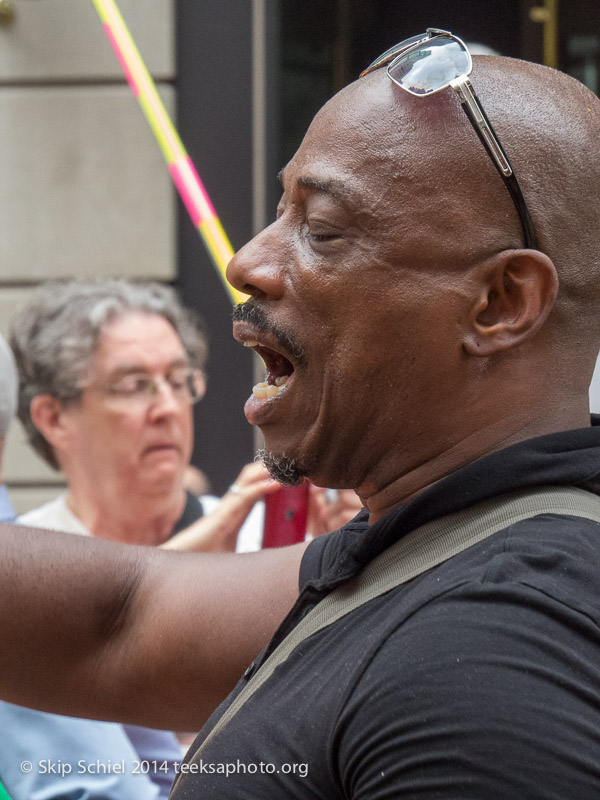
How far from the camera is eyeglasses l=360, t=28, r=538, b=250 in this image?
1.27 metres

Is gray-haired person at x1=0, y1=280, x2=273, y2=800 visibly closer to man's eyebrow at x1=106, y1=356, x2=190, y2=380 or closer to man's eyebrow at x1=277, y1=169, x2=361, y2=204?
man's eyebrow at x1=106, y1=356, x2=190, y2=380

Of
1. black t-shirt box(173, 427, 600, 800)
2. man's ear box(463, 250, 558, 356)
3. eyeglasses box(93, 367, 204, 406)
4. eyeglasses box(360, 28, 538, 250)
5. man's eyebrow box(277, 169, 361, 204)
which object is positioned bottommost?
eyeglasses box(93, 367, 204, 406)

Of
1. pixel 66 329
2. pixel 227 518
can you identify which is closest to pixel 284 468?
pixel 227 518

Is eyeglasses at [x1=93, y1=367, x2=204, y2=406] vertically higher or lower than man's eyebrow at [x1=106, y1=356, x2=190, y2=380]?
lower

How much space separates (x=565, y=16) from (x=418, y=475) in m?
4.40

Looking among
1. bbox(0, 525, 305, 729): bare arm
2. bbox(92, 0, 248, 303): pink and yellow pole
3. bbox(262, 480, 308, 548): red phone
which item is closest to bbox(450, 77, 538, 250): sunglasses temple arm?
bbox(0, 525, 305, 729): bare arm

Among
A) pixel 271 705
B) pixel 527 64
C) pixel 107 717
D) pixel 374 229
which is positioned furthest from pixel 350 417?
pixel 107 717

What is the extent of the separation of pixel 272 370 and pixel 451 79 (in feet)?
1.50

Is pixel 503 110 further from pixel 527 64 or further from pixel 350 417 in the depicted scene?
pixel 350 417

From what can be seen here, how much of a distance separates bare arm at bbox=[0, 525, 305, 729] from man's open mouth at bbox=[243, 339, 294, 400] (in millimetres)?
365

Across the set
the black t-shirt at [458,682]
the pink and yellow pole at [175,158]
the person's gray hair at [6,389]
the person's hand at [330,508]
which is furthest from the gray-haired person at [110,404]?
the black t-shirt at [458,682]

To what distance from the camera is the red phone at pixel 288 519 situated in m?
2.67

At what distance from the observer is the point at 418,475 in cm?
139

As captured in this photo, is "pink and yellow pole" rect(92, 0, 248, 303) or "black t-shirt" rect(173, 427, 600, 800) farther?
"pink and yellow pole" rect(92, 0, 248, 303)
